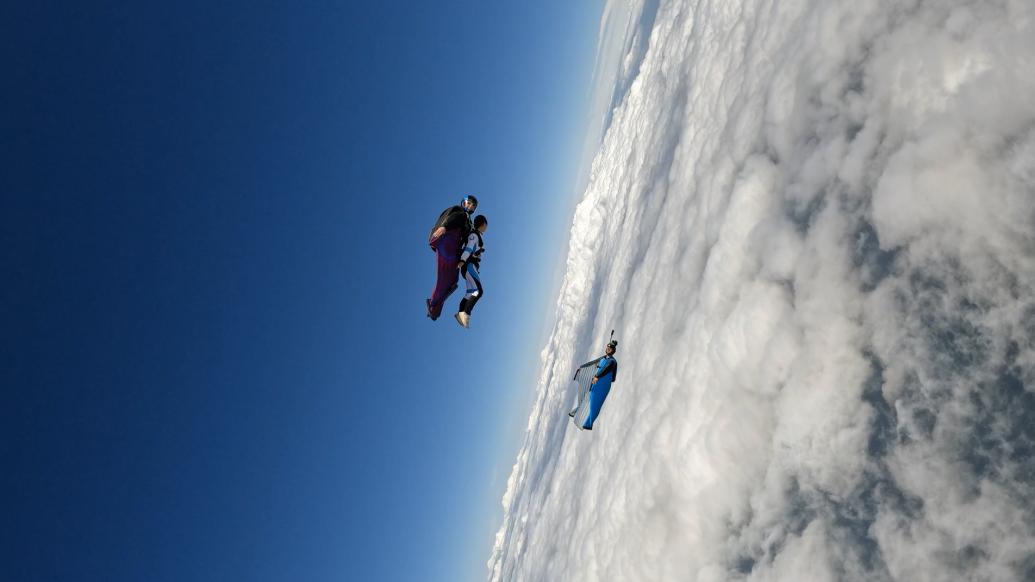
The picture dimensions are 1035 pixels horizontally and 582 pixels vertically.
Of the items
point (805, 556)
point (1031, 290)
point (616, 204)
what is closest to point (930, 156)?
point (1031, 290)

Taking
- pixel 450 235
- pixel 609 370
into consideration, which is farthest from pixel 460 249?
pixel 609 370

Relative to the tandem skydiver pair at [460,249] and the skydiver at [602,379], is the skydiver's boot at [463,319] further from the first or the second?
the skydiver at [602,379]

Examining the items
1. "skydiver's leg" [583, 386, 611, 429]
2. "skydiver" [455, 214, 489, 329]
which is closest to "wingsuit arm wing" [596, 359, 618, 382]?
"skydiver's leg" [583, 386, 611, 429]

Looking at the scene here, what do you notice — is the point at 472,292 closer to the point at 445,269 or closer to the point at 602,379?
the point at 445,269

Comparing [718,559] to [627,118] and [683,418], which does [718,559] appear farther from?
[627,118]

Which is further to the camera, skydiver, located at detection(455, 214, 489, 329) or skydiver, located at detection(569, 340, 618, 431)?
skydiver, located at detection(569, 340, 618, 431)

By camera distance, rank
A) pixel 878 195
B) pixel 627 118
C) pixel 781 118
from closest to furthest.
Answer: pixel 878 195 → pixel 781 118 → pixel 627 118

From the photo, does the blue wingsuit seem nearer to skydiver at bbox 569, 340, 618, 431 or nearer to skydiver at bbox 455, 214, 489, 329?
skydiver at bbox 569, 340, 618, 431
